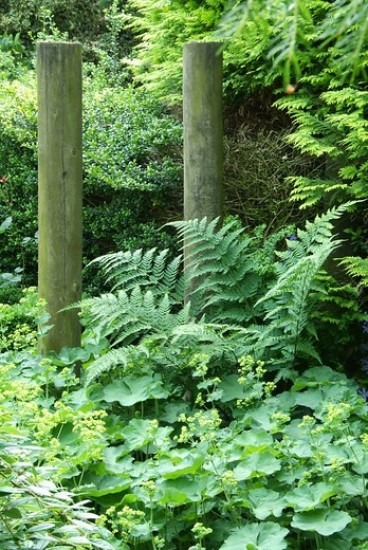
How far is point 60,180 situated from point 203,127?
83cm

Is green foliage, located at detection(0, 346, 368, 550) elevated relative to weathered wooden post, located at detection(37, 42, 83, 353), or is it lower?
lower

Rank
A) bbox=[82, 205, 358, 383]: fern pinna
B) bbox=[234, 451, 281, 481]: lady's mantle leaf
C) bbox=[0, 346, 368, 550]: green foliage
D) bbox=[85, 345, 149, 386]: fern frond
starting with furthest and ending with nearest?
bbox=[82, 205, 358, 383]: fern pinna → bbox=[85, 345, 149, 386]: fern frond → bbox=[234, 451, 281, 481]: lady's mantle leaf → bbox=[0, 346, 368, 550]: green foliage

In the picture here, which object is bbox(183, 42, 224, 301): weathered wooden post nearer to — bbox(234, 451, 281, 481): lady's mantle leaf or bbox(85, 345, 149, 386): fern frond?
bbox(85, 345, 149, 386): fern frond

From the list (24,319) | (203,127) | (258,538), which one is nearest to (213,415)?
(258,538)

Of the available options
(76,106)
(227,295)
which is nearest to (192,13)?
(76,106)

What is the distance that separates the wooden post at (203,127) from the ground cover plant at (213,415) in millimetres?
212

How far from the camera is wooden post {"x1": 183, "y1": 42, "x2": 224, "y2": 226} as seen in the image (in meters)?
4.95

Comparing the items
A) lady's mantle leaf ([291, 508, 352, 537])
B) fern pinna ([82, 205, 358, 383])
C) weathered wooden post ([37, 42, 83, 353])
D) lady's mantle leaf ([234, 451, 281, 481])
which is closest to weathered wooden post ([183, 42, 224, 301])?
fern pinna ([82, 205, 358, 383])

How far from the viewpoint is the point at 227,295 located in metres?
4.82

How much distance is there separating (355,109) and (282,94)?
2.36 ft

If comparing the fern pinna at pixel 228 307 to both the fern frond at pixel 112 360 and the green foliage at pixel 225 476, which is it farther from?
the green foliage at pixel 225 476

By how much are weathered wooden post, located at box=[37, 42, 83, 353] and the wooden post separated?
599mm

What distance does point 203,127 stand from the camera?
4977 mm

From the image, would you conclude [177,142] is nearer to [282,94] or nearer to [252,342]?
[282,94]
